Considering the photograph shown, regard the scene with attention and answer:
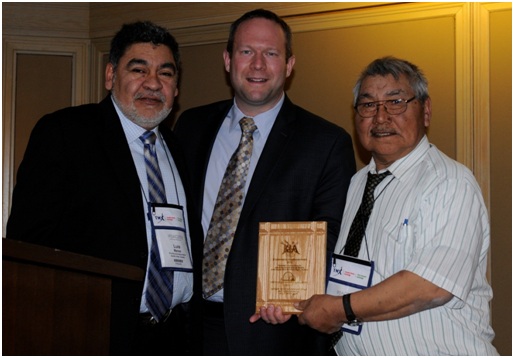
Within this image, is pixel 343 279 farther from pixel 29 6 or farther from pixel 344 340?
pixel 29 6

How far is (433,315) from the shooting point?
2.76 m

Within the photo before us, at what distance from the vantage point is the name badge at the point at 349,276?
2855mm

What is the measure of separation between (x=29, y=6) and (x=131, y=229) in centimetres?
310

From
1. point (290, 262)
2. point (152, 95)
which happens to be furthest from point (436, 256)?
point (152, 95)

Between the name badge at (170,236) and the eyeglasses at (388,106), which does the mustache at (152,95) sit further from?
the eyeglasses at (388,106)

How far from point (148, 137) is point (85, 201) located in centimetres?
49

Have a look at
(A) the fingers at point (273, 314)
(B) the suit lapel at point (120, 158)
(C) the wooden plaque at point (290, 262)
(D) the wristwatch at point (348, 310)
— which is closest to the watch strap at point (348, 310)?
(D) the wristwatch at point (348, 310)

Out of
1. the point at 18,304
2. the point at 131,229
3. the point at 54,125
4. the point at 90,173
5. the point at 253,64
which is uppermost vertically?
the point at 253,64

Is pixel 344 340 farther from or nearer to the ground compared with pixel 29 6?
nearer to the ground

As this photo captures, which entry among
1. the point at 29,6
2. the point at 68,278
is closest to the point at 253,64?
the point at 68,278

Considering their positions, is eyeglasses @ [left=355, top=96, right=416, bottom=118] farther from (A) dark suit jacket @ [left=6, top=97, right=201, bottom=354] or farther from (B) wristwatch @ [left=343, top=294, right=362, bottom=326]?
(A) dark suit jacket @ [left=6, top=97, right=201, bottom=354]

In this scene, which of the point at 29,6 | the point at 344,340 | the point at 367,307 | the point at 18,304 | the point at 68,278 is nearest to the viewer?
the point at 18,304

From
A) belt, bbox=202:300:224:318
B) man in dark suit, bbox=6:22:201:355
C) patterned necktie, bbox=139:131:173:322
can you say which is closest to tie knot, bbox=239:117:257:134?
man in dark suit, bbox=6:22:201:355

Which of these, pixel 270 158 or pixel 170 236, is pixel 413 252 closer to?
pixel 270 158
